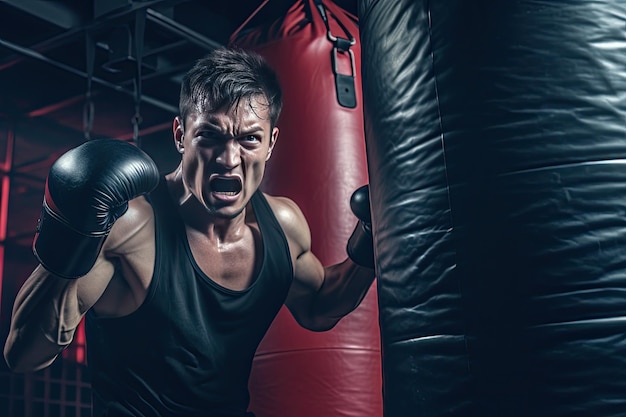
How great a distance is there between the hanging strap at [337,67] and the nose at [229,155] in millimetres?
526

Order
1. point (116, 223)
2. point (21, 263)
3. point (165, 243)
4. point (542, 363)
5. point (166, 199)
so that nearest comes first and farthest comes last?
point (542, 363) < point (116, 223) < point (165, 243) < point (166, 199) < point (21, 263)

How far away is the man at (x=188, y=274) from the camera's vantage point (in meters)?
1.65

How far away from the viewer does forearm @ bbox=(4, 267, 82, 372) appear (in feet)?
5.31

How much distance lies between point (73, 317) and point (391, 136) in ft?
3.22

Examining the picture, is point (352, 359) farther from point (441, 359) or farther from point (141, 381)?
point (441, 359)

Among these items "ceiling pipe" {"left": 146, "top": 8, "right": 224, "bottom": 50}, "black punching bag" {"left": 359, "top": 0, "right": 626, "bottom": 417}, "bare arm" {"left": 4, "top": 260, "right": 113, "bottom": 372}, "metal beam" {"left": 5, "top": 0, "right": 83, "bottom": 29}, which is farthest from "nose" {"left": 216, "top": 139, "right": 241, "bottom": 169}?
"metal beam" {"left": 5, "top": 0, "right": 83, "bottom": 29}

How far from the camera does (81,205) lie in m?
1.52

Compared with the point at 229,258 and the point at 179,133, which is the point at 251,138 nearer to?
the point at 179,133

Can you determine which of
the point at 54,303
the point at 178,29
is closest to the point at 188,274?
the point at 54,303

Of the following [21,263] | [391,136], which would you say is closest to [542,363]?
[391,136]

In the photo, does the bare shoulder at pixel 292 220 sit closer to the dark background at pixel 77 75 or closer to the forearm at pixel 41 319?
the forearm at pixel 41 319

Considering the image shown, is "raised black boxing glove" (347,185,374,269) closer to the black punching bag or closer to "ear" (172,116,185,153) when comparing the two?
"ear" (172,116,185,153)

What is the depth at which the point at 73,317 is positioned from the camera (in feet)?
5.50

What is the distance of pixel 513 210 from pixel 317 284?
1.31 m
